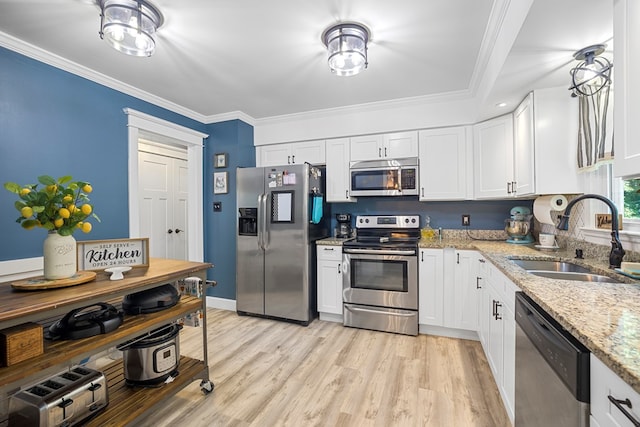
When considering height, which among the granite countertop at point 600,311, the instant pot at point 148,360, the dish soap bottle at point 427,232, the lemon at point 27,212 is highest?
the lemon at point 27,212

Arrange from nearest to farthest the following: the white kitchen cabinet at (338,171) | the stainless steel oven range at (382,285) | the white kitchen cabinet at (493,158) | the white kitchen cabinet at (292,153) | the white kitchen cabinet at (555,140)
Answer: the white kitchen cabinet at (555,140) → the white kitchen cabinet at (493,158) → the stainless steel oven range at (382,285) → the white kitchen cabinet at (338,171) → the white kitchen cabinet at (292,153)

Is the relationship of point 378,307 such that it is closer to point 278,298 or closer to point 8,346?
point 278,298

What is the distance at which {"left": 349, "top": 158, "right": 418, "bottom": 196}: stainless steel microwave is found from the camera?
3.09 meters

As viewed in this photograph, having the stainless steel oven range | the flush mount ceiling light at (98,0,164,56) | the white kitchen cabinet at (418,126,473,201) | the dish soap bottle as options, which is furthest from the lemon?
the dish soap bottle

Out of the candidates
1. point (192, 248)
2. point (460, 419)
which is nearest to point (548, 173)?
point (460, 419)

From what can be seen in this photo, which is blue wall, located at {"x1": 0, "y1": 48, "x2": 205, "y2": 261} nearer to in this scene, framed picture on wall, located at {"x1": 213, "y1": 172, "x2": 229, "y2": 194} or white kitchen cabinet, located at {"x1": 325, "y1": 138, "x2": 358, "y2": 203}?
framed picture on wall, located at {"x1": 213, "y1": 172, "x2": 229, "y2": 194}

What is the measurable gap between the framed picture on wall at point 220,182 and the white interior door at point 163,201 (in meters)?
1.18

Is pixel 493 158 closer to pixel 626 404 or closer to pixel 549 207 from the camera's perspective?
pixel 549 207

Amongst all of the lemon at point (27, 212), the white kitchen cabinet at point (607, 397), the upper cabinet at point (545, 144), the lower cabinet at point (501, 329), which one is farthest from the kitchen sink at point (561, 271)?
the lemon at point (27, 212)

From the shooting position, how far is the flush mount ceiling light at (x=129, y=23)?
162cm

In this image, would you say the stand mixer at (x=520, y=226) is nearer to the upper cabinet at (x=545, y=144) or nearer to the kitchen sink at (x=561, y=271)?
the upper cabinet at (x=545, y=144)

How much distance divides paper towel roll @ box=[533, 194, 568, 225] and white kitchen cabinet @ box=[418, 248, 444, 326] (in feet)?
2.82

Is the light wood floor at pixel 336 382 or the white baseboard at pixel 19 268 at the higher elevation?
the white baseboard at pixel 19 268

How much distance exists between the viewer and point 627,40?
1000mm
